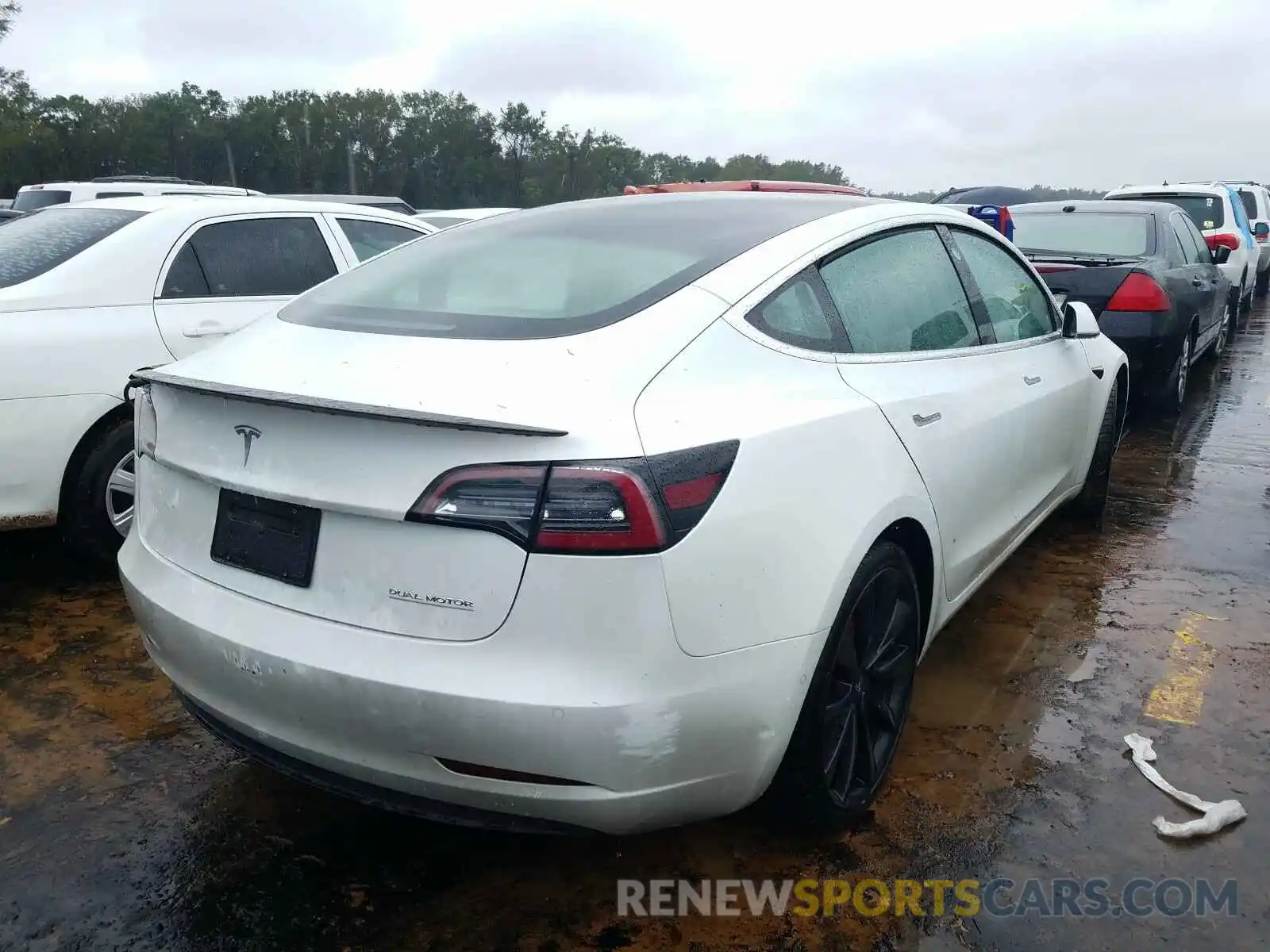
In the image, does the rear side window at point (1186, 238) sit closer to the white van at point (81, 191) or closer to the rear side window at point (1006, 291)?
the rear side window at point (1006, 291)

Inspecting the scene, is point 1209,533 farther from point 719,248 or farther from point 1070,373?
point 719,248

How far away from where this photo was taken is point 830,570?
2197 mm

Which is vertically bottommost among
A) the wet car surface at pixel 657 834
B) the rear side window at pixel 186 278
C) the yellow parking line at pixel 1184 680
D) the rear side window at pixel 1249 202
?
the wet car surface at pixel 657 834

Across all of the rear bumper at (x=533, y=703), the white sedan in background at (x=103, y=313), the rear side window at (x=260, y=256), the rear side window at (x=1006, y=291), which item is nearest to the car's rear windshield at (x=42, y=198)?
the white sedan in background at (x=103, y=313)

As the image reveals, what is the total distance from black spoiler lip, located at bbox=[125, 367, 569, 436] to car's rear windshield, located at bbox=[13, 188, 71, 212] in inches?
521

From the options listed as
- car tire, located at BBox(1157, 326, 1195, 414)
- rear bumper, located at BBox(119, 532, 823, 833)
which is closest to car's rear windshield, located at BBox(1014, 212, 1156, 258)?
car tire, located at BBox(1157, 326, 1195, 414)

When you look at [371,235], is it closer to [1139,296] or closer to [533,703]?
[533,703]

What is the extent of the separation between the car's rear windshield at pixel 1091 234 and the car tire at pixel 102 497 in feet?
19.3

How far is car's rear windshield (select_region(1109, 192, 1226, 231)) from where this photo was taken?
11570 mm

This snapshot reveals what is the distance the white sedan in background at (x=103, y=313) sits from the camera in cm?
379

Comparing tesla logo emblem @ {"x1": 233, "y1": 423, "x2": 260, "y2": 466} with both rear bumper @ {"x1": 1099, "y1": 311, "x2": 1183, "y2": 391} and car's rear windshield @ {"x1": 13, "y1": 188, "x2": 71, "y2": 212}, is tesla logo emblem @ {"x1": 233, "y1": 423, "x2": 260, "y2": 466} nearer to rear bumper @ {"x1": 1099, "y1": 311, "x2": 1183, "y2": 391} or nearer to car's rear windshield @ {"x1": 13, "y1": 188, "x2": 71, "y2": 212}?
rear bumper @ {"x1": 1099, "y1": 311, "x2": 1183, "y2": 391}

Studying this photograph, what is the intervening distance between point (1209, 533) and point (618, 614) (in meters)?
4.07

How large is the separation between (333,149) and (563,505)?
232ft

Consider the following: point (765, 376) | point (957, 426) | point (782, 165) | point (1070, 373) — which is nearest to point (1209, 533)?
point (1070, 373)
